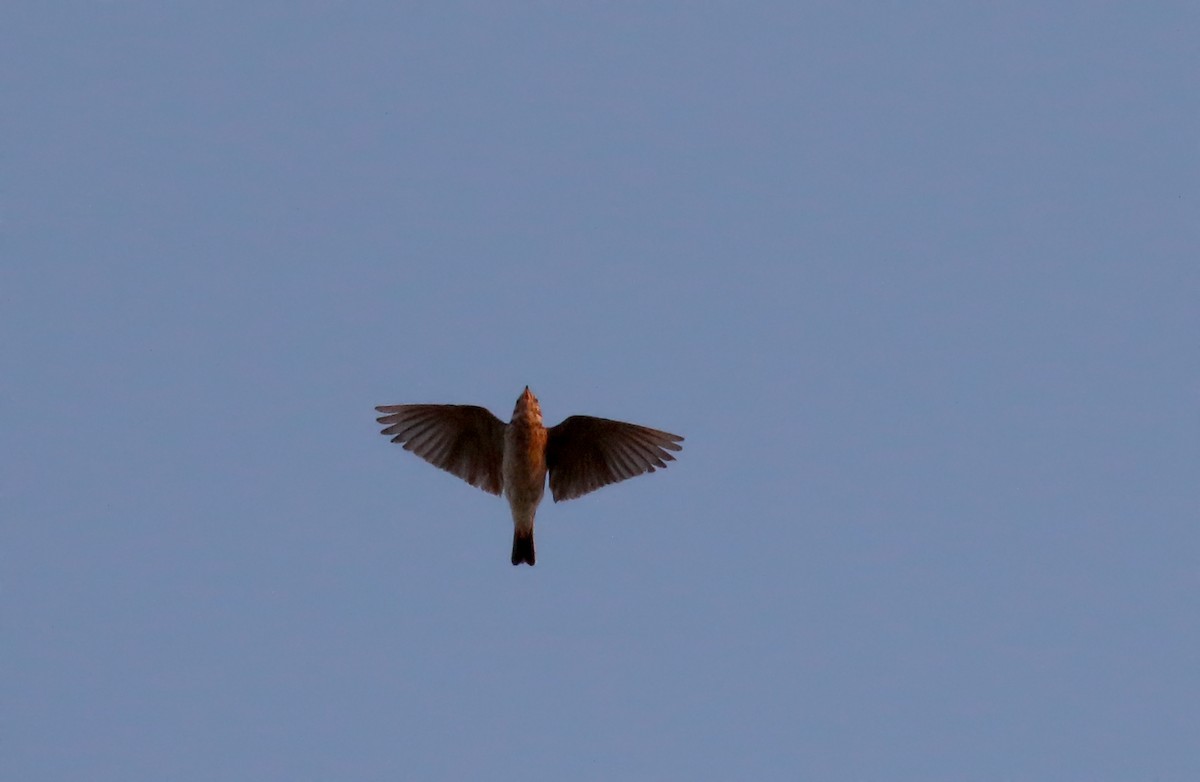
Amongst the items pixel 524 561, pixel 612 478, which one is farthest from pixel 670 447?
pixel 524 561

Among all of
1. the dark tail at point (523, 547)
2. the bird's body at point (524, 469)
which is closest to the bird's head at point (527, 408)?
the bird's body at point (524, 469)

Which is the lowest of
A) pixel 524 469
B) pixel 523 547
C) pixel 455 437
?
pixel 523 547

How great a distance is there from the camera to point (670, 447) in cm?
1877

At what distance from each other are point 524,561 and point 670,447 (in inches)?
88.5

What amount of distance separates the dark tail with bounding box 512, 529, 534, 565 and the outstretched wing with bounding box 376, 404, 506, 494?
66 centimetres

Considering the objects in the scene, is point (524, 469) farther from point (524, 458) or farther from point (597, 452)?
point (597, 452)

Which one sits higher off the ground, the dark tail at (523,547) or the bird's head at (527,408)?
the bird's head at (527,408)

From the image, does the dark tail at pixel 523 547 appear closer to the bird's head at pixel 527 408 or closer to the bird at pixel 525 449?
the bird at pixel 525 449

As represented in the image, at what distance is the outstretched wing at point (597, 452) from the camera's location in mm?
18734

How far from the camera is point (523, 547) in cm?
1902

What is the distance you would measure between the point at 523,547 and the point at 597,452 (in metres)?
1.46

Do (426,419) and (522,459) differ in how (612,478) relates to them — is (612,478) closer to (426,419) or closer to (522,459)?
(522,459)

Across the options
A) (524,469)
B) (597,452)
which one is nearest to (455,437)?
(524,469)

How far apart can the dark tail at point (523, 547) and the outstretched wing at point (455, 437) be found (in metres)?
0.66
